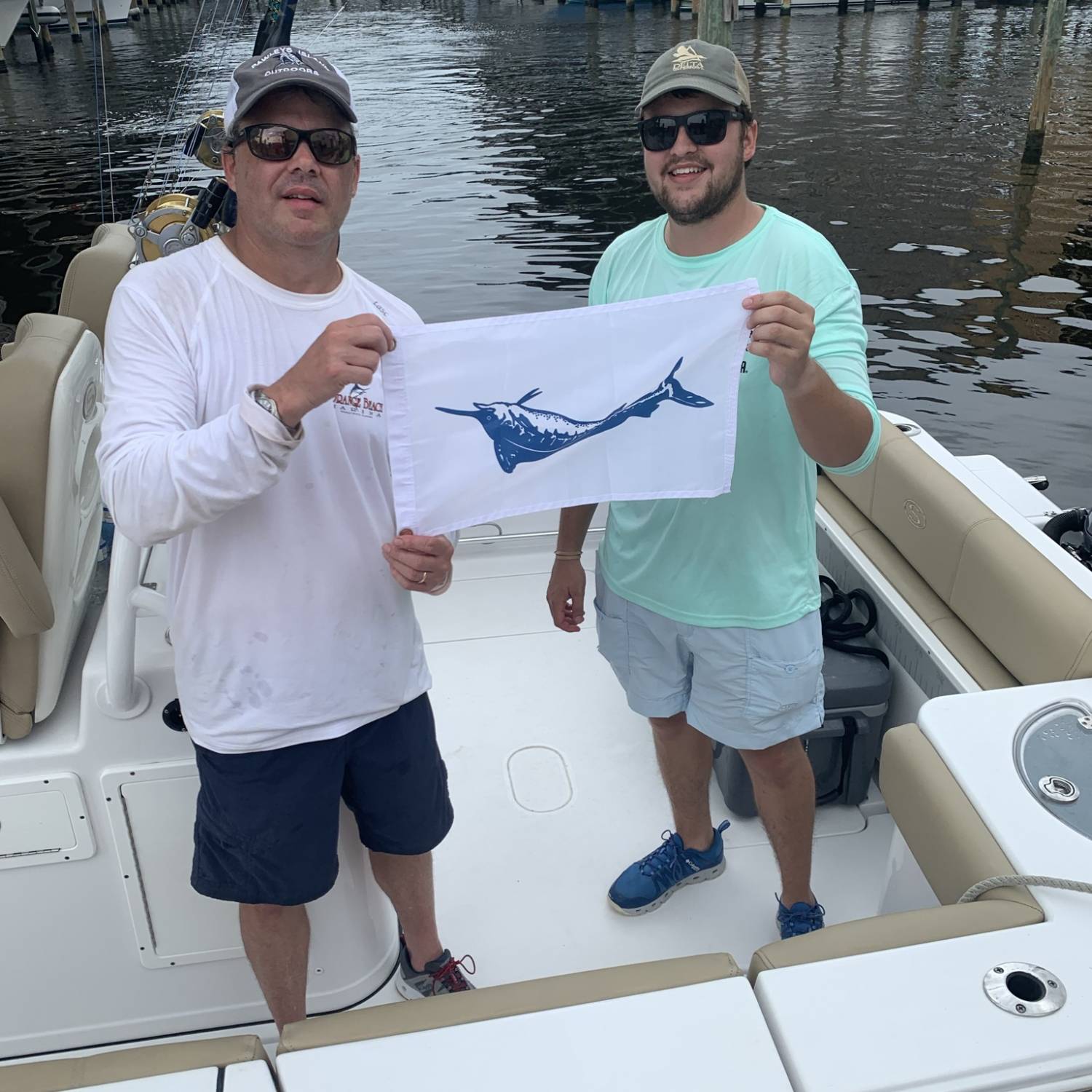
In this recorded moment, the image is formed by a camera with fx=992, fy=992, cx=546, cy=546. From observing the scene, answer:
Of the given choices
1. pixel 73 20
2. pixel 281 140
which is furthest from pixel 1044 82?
pixel 73 20

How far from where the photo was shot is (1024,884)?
155cm

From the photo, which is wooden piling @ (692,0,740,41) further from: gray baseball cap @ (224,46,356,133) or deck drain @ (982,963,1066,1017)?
deck drain @ (982,963,1066,1017)

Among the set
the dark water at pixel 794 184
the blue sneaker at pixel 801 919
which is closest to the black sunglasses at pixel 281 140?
the blue sneaker at pixel 801 919

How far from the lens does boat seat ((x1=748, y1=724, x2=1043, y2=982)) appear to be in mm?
1467

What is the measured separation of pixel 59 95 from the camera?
2691cm

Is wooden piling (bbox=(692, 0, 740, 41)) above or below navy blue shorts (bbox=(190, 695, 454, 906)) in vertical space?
above

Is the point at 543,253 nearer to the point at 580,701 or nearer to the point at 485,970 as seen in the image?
the point at 580,701

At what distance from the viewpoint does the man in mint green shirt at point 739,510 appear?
1.85 meters

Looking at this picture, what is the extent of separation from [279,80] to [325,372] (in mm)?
540

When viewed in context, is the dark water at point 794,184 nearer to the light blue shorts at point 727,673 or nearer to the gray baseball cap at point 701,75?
the gray baseball cap at point 701,75

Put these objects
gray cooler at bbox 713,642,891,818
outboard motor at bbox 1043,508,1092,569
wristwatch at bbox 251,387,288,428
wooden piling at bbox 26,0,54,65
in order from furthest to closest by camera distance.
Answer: wooden piling at bbox 26,0,54,65, outboard motor at bbox 1043,508,1092,569, gray cooler at bbox 713,642,891,818, wristwatch at bbox 251,387,288,428

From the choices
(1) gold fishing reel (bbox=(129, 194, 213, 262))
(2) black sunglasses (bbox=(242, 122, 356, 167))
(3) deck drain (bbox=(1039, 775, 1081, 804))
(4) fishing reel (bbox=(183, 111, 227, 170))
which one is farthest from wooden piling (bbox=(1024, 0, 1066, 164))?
(2) black sunglasses (bbox=(242, 122, 356, 167))

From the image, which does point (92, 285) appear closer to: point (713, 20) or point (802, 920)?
point (802, 920)

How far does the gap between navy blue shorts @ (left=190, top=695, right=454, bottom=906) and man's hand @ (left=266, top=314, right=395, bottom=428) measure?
64 centimetres
